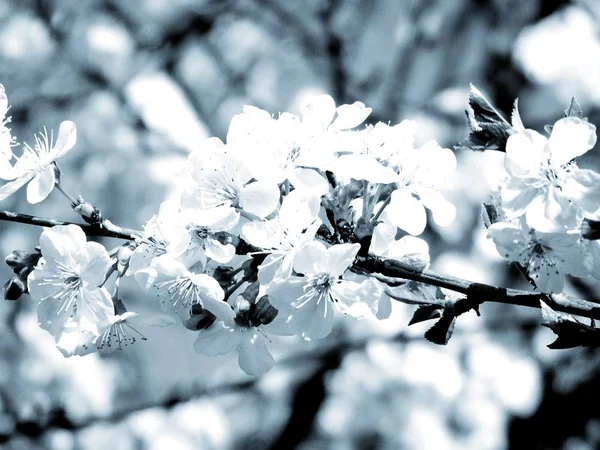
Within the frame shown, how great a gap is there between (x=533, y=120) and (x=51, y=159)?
102 inches

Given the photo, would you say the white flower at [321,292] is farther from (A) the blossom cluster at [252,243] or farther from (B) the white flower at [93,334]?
(B) the white flower at [93,334]

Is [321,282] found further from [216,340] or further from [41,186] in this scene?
[41,186]

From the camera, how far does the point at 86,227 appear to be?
632 mm

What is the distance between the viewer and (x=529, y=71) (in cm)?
300

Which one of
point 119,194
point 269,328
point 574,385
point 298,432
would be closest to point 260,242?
point 269,328

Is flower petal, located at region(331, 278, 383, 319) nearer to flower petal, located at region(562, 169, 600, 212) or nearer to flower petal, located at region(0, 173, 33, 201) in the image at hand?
flower petal, located at region(562, 169, 600, 212)

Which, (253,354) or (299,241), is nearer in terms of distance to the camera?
(299,241)

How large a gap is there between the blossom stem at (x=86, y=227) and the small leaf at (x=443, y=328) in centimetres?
30

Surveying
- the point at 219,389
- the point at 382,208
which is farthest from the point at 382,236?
the point at 219,389

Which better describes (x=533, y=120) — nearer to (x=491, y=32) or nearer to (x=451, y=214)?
(x=491, y=32)

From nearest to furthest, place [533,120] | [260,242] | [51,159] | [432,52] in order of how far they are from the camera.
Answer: [260,242] < [51,159] < [533,120] < [432,52]

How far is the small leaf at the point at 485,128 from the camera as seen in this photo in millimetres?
601

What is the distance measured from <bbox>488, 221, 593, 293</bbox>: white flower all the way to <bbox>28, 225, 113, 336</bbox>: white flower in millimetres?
367

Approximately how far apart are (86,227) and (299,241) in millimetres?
229
